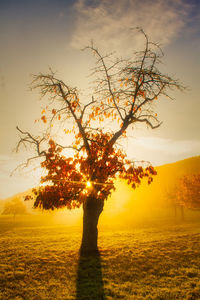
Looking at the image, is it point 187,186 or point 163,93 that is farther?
point 187,186

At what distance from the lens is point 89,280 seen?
764 centimetres

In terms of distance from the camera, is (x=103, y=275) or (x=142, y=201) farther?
(x=142, y=201)

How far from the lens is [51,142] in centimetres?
1238

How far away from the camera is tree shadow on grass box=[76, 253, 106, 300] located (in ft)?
20.7

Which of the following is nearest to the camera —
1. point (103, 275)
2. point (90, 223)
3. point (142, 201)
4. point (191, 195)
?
point (103, 275)

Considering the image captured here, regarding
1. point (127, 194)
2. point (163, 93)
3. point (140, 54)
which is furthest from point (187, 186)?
point (127, 194)

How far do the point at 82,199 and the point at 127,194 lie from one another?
397 feet

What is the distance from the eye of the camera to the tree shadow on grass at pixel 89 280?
6.32m

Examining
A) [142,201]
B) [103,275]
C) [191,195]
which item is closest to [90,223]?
[103,275]

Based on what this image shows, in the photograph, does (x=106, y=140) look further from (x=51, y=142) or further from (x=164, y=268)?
(x=164, y=268)

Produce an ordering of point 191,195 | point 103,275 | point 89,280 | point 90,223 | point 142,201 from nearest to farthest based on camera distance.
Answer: point 89,280 → point 103,275 → point 90,223 → point 191,195 → point 142,201

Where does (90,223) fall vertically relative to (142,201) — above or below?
above

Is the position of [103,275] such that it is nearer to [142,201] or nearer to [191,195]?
[191,195]

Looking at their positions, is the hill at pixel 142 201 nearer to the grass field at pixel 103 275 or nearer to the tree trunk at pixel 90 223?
the tree trunk at pixel 90 223
